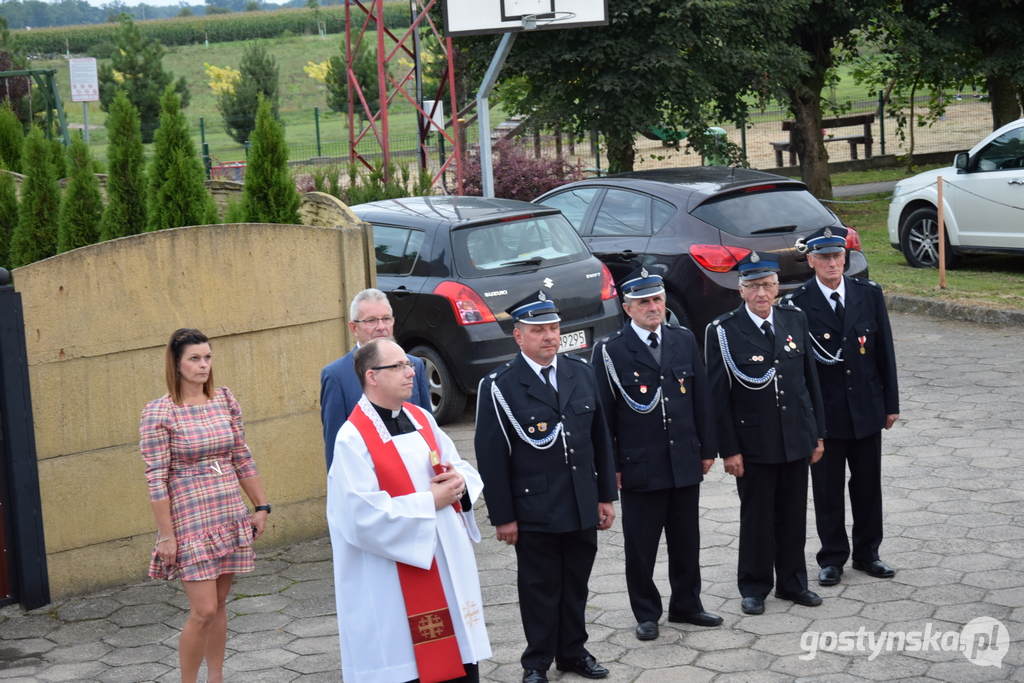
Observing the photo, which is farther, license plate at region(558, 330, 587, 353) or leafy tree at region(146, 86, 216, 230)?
license plate at region(558, 330, 587, 353)

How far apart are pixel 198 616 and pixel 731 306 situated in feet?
21.3

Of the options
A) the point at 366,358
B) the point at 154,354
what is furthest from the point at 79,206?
the point at 366,358

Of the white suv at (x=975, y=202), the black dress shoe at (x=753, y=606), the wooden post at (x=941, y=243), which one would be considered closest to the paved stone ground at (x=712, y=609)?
the black dress shoe at (x=753, y=606)

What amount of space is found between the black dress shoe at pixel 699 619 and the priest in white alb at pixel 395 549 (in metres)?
1.74

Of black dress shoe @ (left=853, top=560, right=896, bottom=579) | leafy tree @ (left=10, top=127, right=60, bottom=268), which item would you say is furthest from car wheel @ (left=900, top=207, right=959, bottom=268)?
leafy tree @ (left=10, top=127, right=60, bottom=268)

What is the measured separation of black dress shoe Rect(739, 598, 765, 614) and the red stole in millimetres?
2090

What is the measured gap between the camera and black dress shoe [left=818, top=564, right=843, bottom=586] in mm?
5871

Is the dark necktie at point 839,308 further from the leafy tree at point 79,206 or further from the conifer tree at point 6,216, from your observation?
the conifer tree at point 6,216

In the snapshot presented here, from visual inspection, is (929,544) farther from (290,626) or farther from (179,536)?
(179,536)

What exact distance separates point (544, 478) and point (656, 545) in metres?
0.86

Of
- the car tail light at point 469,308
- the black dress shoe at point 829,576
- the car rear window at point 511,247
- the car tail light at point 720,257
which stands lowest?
the black dress shoe at point 829,576

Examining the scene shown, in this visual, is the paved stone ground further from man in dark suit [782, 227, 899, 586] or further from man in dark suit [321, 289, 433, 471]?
man in dark suit [321, 289, 433, 471]

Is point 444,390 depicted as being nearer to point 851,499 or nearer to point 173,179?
point 173,179

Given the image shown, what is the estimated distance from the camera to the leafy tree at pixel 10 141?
7930mm
